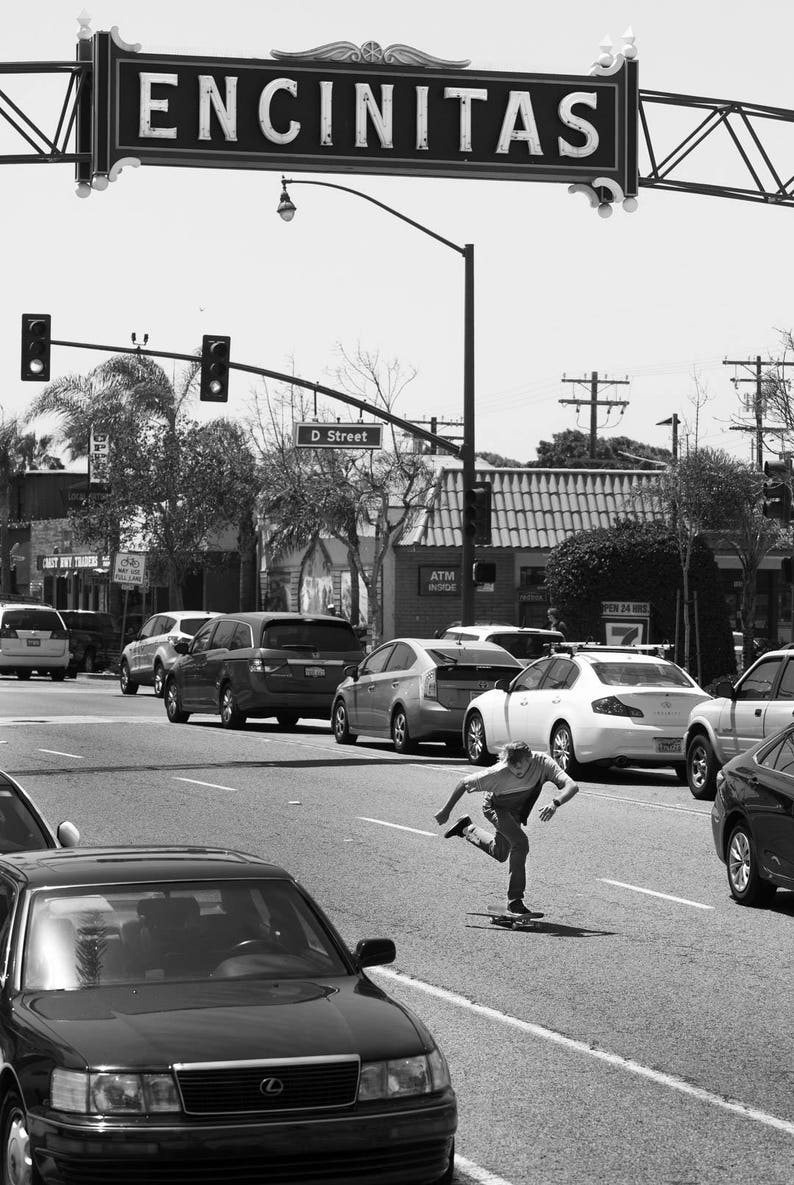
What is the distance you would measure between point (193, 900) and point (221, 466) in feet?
181

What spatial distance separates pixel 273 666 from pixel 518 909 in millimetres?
17193

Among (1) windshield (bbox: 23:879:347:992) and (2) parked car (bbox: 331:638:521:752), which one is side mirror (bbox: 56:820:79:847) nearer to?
(1) windshield (bbox: 23:879:347:992)

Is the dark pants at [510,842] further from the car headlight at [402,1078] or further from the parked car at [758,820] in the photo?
the car headlight at [402,1078]

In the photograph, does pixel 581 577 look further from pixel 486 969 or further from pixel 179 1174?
pixel 179 1174

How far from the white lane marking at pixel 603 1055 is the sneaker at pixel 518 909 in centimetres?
167

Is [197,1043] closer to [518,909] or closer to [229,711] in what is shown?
[518,909]

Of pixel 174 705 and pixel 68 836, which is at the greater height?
pixel 68 836

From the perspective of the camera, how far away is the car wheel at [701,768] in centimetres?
2016

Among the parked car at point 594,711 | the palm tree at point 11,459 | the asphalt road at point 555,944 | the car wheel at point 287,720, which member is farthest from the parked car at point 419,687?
the palm tree at point 11,459

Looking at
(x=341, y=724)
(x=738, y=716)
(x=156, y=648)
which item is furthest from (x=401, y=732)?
(x=156, y=648)

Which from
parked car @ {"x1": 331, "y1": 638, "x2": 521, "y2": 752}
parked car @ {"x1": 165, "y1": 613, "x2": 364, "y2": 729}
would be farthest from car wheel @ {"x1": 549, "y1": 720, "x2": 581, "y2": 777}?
parked car @ {"x1": 165, "y1": 613, "x2": 364, "y2": 729}

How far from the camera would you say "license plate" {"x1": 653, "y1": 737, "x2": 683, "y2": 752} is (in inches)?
867

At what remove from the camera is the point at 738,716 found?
1966 centimetres

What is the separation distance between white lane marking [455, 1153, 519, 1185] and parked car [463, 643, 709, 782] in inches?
601
